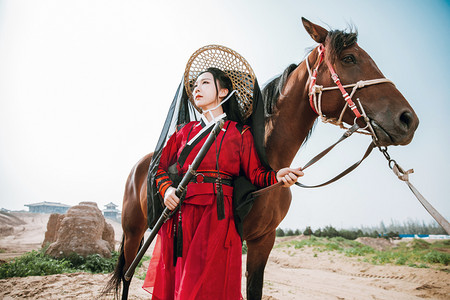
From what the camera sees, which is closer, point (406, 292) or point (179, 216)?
point (179, 216)

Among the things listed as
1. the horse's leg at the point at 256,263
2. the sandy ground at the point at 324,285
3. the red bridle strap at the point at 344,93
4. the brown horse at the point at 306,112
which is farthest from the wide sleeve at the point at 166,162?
the sandy ground at the point at 324,285

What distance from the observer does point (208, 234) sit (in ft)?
5.14

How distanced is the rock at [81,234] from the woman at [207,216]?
25.7ft

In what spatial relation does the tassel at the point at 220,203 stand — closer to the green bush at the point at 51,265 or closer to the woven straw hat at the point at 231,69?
the woven straw hat at the point at 231,69

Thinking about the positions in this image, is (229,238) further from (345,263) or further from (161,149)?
(345,263)

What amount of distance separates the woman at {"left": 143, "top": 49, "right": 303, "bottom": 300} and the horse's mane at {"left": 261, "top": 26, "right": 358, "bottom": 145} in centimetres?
60

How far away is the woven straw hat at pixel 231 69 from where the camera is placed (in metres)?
2.19

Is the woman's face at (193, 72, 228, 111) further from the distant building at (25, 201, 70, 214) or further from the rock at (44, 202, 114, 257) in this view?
the distant building at (25, 201, 70, 214)

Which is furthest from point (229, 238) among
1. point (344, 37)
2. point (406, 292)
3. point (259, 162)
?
point (406, 292)

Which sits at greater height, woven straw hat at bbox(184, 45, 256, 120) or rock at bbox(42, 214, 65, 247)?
woven straw hat at bbox(184, 45, 256, 120)

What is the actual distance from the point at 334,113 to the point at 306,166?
595 mm

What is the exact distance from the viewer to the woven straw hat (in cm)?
219

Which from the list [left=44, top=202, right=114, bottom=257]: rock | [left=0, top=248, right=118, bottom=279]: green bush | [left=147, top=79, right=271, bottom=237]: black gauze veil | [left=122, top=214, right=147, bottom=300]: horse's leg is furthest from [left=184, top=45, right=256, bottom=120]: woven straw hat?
[left=44, top=202, right=114, bottom=257]: rock

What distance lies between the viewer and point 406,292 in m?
6.52
